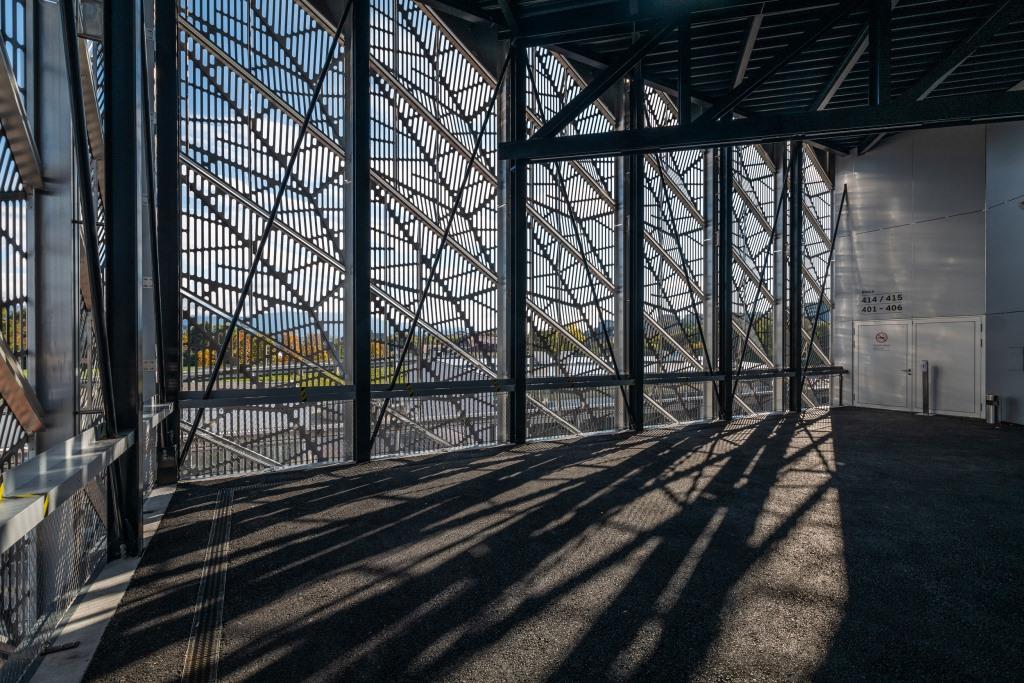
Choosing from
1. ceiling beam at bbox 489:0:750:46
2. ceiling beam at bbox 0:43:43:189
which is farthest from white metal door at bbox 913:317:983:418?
ceiling beam at bbox 0:43:43:189

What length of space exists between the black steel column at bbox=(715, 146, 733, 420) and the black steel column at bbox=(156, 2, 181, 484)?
24.7 ft

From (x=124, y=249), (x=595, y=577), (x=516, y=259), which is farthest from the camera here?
(x=516, y=259)

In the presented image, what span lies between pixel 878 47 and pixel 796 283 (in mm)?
5652

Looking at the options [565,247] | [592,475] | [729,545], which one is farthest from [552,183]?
[729,545]

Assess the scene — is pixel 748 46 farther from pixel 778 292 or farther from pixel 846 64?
pixel 778 292

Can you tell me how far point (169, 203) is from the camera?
17.1ft

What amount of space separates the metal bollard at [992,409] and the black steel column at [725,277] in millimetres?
3925

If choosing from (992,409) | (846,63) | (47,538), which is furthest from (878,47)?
(47,538)

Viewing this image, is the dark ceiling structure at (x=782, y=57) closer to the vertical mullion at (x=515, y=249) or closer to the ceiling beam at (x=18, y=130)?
the vertical mullion at (x=515, y=249)

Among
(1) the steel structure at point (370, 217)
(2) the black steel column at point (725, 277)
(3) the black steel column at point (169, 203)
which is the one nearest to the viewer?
(1) the steel structure at point (370, 217)

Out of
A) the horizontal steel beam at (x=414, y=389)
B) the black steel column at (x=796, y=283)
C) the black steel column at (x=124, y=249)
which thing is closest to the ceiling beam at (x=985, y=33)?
the horizontal steel beam at (x=414, y=389)

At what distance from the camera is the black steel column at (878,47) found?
5383 mm

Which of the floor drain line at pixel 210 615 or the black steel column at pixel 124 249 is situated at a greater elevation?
the black steel column at pixel 124 249

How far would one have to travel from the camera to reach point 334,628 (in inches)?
98.8
